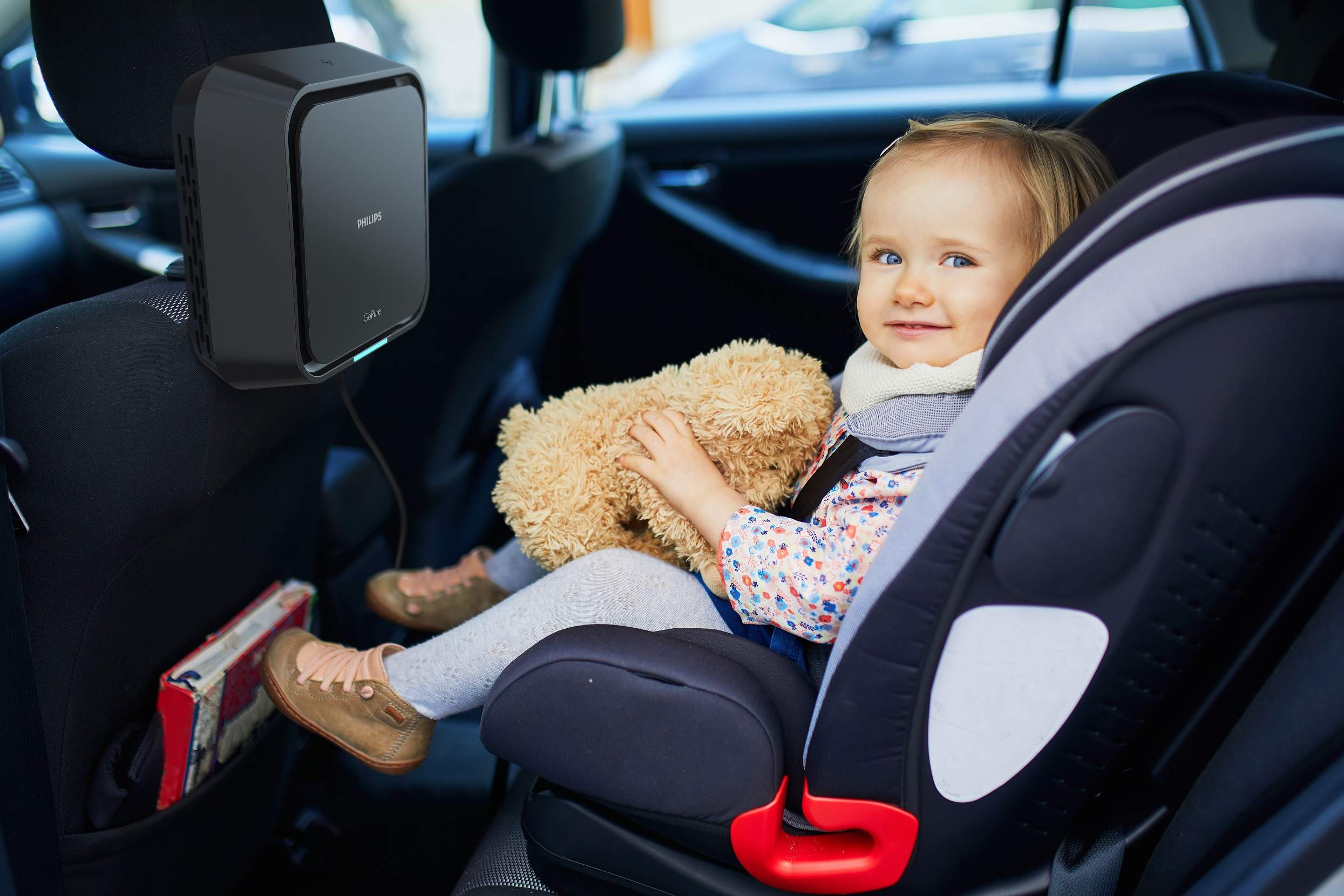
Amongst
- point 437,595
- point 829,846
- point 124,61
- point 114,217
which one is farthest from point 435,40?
point 829,846

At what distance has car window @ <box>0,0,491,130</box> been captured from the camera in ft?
8.16

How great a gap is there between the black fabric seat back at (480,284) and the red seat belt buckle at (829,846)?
1035mm

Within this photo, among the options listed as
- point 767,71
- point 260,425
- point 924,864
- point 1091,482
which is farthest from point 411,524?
point 767,71

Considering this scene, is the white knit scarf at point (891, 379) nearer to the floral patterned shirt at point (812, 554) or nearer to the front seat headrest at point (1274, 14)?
the floral patterned shirt at point (812, 554)

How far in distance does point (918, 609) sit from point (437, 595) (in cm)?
76

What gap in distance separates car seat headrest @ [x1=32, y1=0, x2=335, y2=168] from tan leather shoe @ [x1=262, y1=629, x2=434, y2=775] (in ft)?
1.74

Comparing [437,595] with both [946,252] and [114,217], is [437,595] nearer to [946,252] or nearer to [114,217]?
[946,252]

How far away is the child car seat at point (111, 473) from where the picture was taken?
87cm

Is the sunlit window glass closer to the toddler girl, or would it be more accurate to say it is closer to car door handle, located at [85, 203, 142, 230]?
the toddler girl

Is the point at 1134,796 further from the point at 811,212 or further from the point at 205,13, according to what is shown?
the point at 811,212

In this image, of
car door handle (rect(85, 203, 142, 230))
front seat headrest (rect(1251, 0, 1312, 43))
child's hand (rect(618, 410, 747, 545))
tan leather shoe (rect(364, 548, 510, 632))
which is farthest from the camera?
car door handle (rect(85, 203, 142, 230))

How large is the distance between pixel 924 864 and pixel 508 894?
0.40 meters

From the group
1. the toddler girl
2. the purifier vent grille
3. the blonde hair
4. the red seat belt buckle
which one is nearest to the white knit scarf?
the toddler girl

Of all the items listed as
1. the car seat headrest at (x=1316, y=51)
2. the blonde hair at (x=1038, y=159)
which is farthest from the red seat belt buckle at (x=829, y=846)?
the car seat headrest at (x=1316, y=51)
